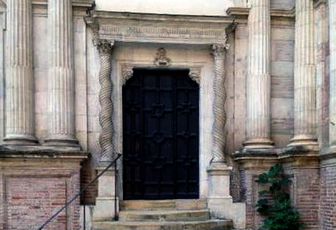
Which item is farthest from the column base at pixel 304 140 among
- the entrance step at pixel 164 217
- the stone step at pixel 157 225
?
the stone step at pixel 157 225

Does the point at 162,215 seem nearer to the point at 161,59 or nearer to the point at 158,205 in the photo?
the point at 158,205

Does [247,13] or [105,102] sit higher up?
[247,13]

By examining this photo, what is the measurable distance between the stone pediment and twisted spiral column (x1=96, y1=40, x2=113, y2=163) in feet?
0.79

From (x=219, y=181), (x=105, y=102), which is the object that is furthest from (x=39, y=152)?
(x=219, y=181)

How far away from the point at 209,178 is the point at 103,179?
6.66 feet

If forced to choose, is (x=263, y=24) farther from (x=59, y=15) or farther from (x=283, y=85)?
(x=59, y=15)

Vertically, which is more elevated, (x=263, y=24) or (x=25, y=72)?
(x=263, y=24)

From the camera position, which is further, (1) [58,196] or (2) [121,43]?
(2) [121,43]

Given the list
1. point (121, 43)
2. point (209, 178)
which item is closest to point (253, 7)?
point (121, 43)

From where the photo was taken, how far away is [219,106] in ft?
38.8

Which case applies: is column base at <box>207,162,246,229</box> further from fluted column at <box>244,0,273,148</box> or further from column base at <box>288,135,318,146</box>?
column base at <box>288,135,318,146</box>

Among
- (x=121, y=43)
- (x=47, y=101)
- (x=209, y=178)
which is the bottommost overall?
(x=209, y=178)

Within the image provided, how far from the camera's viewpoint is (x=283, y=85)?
12016 mm

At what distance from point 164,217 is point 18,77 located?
360 cm
